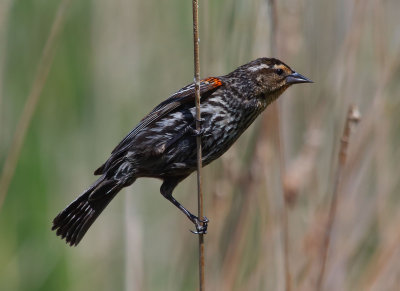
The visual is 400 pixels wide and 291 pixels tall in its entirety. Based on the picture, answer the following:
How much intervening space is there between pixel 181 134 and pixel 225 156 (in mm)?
265

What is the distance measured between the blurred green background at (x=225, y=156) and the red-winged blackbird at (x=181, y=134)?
0.33 feet

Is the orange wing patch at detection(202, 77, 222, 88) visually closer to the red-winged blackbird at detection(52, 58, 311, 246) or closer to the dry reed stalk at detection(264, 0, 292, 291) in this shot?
the red-winged blackbird at detection(52, 58, 311, 246)

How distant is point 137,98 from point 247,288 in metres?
1.41

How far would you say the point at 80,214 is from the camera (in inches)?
132

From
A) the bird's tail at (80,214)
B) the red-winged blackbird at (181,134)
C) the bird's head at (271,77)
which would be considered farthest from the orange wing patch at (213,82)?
the bird's tail at (80,214)

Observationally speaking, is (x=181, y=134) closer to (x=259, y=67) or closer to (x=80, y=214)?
(x=259, y=67)

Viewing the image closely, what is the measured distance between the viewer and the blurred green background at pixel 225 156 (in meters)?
3.25

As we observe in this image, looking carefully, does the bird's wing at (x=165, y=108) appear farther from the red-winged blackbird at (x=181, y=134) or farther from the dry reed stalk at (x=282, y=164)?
the dry reed stalk at (x=282, y=164)

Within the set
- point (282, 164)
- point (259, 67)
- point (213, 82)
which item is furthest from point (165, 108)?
point (282, 164)

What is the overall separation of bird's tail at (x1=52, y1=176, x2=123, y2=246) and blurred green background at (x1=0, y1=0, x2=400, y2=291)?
28 centimetres

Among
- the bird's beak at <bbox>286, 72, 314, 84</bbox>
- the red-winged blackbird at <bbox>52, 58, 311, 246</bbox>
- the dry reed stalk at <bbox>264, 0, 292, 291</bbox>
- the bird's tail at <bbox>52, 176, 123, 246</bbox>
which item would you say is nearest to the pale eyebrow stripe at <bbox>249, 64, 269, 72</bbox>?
the red-winged blackbird at <bbox>52, 58, 311, 246</bbox>

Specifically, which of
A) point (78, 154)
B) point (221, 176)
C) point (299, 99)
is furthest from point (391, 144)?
point (78, 154)

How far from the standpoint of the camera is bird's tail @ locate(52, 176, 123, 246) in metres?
3.31

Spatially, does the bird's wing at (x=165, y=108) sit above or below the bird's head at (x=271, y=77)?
below
